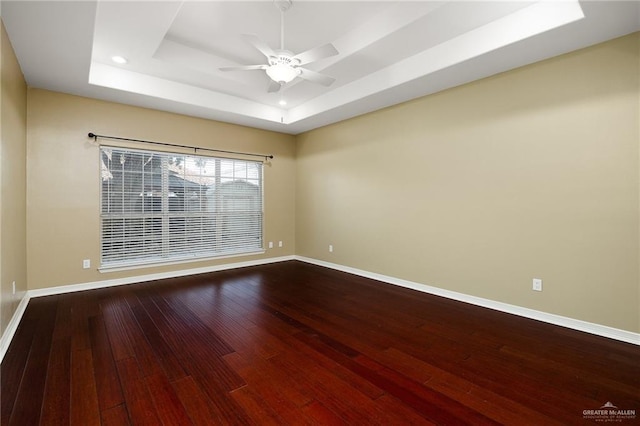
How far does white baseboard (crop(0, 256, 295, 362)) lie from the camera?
2.59 metres

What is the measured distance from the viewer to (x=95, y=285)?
415 cm

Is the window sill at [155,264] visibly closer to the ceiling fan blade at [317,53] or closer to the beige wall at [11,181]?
the beige wall at [11,181]

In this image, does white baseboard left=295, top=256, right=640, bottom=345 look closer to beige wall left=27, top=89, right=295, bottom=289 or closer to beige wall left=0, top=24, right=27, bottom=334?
beige wall left=27, top=89, right=295, bottom=289

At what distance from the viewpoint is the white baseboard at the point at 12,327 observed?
93.0 inches

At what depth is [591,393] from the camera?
192cm

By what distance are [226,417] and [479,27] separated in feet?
12.9

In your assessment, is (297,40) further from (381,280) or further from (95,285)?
(95,285)

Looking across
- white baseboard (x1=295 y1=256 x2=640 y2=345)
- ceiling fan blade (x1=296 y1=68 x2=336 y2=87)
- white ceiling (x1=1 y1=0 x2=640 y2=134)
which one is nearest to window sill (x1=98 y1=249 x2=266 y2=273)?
white ceiling (x1=1 y1=0 x2=640 y2=134)

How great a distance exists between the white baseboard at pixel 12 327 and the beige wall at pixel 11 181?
2.6 inches

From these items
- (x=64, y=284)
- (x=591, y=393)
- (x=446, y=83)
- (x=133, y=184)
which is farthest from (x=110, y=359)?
(x=446, y=83)

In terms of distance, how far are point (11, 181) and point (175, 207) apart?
214 centimetres

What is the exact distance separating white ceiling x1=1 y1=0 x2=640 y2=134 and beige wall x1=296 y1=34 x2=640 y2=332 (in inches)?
12.3

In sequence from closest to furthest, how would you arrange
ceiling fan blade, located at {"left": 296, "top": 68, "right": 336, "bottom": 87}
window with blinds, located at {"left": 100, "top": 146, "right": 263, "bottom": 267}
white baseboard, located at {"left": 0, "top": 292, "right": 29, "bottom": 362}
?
white baseboard, located at {"left": 0, "top": 292, "right": 29, "bottom": 362} → ceiling fan blade, located at {"left": 296, "top": 68, "right": 336, "bottom": 87} → window with blinds, located at {"left": 100, "top": 146, "right": 263, "bottom": 267}

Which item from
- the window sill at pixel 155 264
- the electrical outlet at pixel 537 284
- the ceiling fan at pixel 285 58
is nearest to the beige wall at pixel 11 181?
the window sill at pixel 155 264
